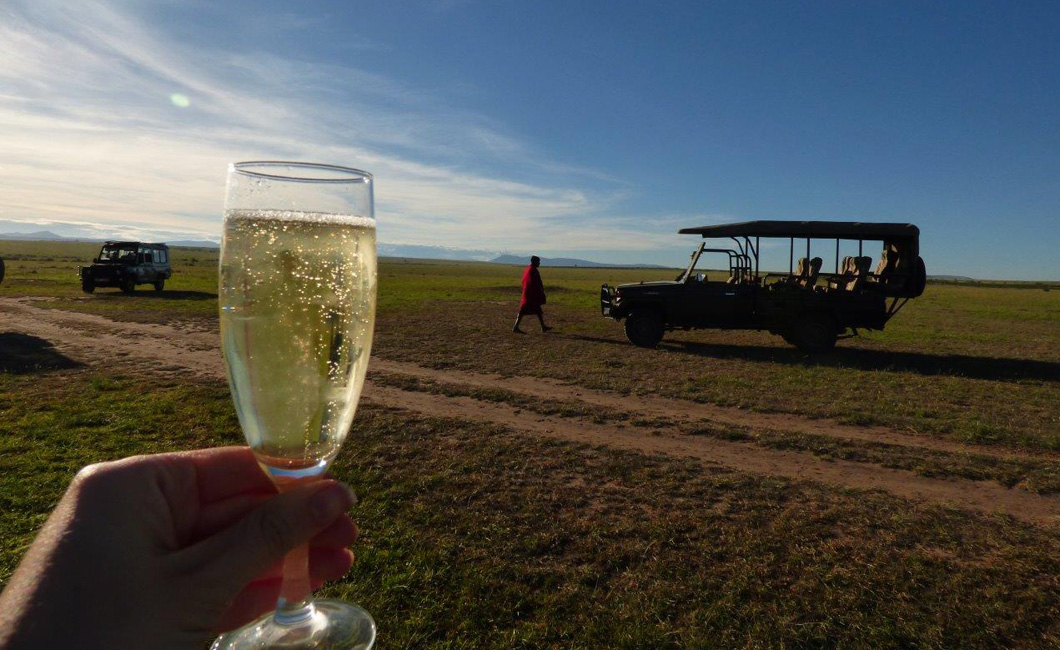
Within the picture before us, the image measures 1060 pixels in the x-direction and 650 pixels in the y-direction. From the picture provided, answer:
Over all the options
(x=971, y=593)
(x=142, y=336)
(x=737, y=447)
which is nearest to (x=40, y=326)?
(x=142, y=336)

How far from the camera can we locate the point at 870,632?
9.66 ft

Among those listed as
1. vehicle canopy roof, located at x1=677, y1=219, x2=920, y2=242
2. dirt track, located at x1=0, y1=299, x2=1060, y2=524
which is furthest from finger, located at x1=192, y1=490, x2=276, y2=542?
vehicle canopy roof, located at x1=677, y1=219, x2=920, y2=242

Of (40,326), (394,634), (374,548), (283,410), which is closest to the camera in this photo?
(283,410)

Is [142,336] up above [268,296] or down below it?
below

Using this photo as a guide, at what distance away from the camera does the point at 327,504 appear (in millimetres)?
1053

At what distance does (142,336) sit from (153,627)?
13.8 m

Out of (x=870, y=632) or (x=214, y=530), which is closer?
(x=214, y=530)

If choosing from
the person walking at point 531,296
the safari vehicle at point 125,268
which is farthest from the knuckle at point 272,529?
the safari vehicle at point 125,268

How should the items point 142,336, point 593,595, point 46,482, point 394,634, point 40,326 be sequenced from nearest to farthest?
point 394,634 → point 593,595 → point 46,482 → point 142,336 → point 40,326

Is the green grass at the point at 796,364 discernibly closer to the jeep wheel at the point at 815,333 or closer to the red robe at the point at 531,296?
the jeep wheel at the point at 815,333

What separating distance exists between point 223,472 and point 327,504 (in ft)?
1.57

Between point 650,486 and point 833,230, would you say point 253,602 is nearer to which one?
point 650,486

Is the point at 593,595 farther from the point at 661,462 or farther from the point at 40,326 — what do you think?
the point at 40,326

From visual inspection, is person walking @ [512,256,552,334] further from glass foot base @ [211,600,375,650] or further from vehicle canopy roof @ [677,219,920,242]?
glass foot base @ [211,600,375,650]
